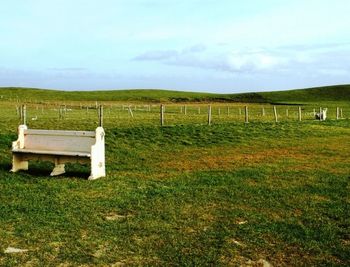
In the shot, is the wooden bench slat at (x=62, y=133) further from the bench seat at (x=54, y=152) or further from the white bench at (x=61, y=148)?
the bench seat at (x=54, y=152)

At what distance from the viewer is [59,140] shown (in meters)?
12.2

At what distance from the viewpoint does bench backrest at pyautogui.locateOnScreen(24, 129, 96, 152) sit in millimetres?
11836

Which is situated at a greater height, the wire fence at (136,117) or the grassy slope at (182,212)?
the wire fence at (136,117)

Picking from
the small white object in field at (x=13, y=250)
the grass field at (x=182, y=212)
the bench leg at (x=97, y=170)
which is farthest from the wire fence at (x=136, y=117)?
the small white object in field at (x=13, y=250)

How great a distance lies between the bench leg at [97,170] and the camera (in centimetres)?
1139

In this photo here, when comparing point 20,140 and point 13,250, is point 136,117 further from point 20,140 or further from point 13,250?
point 13,250

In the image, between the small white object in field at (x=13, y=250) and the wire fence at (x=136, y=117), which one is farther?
the wire fence at (x=136, y=117)

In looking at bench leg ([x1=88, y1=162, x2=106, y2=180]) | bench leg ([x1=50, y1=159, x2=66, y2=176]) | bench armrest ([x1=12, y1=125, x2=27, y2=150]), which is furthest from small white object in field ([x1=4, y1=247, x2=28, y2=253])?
bench armrest ([x1=12, y1=125, x2=27, y2=150])

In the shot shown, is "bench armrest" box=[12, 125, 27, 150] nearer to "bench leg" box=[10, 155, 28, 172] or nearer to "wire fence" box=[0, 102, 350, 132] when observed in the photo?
"bench leg" box=[10, 155, 28, 172]

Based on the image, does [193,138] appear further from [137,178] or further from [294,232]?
[294,232]

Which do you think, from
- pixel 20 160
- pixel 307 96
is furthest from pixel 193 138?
pixel 307 96

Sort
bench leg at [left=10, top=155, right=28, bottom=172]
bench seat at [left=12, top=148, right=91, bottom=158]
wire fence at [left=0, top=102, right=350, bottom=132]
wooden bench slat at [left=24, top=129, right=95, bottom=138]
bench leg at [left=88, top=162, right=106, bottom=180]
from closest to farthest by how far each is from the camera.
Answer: bench leg at [left=88, top=162, right=106, bottom=180] < bench seat at [left=12, top=148, right=91, bottom=158] < wooden bench slat at [left=24, top=129, right=95, bottom=138] < bench leg at [left=10, top=155, right=28, bottom=172] < wire fence at [left=0, top=102, right=350, bottom=132]

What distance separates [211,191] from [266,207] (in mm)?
1652

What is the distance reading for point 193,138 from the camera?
21125mm
